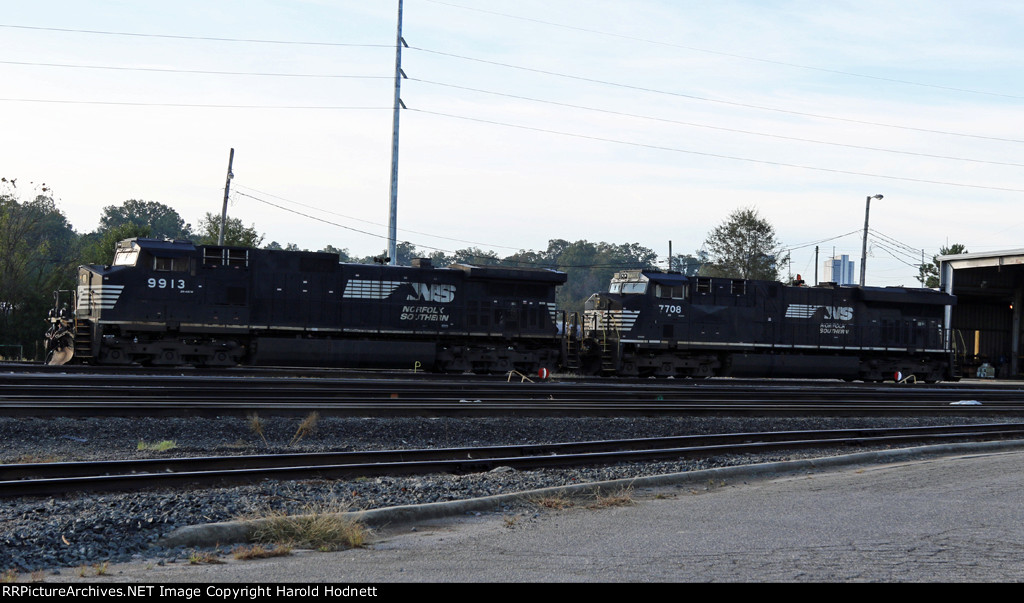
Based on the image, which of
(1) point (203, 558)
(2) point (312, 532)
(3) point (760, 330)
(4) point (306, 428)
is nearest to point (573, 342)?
(3) point (760, 330)

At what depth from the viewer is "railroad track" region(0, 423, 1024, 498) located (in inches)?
344

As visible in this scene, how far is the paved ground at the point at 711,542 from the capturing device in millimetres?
5680

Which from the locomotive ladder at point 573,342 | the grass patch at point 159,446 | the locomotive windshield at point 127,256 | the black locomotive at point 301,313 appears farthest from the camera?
the locomotive ladder at point 573,342

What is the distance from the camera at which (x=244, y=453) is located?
464 inches

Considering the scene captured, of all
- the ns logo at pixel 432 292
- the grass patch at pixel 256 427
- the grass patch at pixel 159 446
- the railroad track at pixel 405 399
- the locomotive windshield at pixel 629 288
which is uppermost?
the locomotive windshield at pixel 629 288

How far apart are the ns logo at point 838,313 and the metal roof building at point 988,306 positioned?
1279 centimetres

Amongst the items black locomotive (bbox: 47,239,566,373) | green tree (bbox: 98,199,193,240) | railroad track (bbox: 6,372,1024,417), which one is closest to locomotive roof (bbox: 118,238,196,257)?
black locomotive (bbox: 47,239,566,373)

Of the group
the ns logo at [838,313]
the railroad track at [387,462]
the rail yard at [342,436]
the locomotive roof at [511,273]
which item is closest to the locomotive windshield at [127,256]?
the rail yard at [342,436]

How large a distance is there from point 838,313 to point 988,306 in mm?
22509

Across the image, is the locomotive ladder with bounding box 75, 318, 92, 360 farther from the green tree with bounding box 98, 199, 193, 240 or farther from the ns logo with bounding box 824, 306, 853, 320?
the green tree with bounding box 98, 199, 193, 240

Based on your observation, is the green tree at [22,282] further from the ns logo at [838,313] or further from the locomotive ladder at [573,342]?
the ns logo at [838,313]

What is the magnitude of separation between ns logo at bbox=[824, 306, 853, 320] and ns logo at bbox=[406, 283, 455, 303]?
13794mm

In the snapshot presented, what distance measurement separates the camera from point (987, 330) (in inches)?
1918
